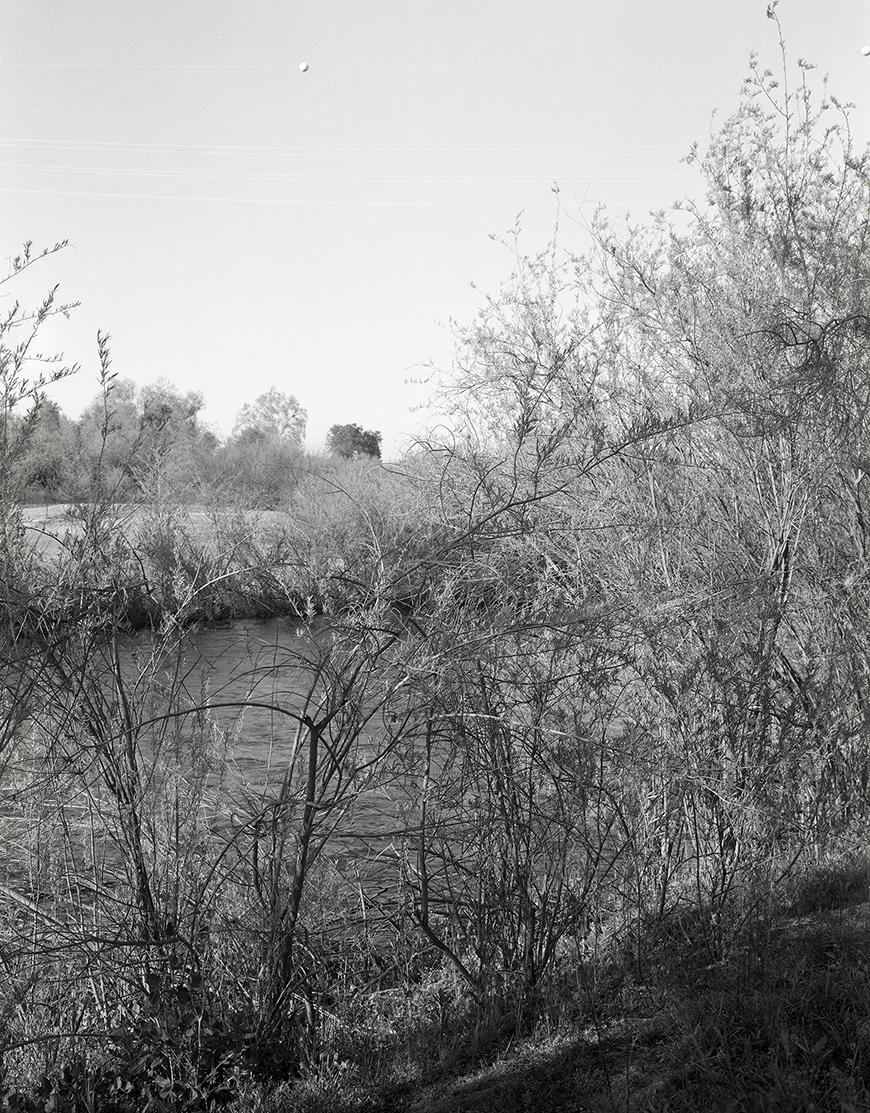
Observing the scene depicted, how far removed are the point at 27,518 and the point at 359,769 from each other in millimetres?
1977

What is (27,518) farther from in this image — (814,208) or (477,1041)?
(814,208)

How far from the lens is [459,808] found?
161 inches

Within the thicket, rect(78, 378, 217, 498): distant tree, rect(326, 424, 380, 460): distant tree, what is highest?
rect(326, 424, 380, 460): distant tree

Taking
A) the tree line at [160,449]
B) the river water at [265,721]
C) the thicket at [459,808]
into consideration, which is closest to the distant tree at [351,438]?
the tree line at [160,449]

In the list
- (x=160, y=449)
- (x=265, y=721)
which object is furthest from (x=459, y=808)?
(x=160, y=449)

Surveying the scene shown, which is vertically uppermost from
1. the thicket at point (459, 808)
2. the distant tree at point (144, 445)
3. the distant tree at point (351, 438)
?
the distant tree at point (351, 438)

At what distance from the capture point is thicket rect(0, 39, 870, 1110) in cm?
360

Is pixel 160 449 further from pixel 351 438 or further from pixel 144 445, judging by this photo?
pixel 351 438

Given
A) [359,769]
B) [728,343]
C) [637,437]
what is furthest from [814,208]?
[359,769]

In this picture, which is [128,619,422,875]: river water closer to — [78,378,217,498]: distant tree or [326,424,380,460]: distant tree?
[78,378,217,498]: distant tree

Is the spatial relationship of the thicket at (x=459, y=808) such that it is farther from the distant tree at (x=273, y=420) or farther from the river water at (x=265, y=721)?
the distant tree at (x=273, y=420)

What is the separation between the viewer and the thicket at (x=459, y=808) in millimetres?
3604

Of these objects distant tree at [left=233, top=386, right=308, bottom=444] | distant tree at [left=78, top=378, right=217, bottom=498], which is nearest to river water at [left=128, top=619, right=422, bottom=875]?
distant tree at [left=78, top=378, right=217, bottom=498]

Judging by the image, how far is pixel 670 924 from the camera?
4.62m
